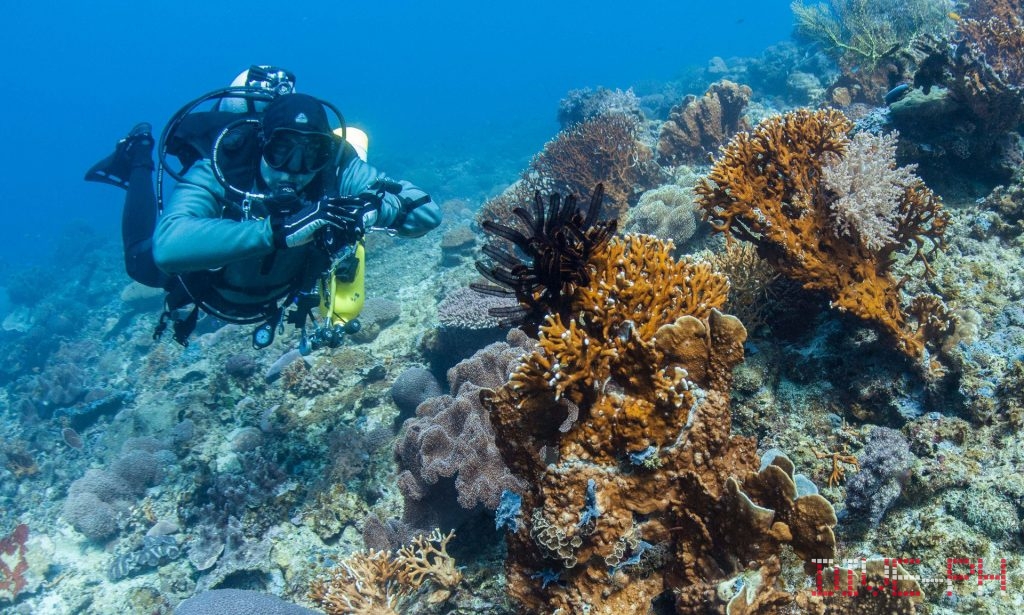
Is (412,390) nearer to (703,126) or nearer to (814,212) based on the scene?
(814,212)

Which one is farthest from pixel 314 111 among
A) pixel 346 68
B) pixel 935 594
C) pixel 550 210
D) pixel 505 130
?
pixel 346 68

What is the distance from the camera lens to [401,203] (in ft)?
17.6

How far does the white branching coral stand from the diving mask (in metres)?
4.34

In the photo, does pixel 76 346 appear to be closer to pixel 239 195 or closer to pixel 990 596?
pixel 239 195

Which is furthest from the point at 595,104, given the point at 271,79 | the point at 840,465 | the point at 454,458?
the point at 840,465

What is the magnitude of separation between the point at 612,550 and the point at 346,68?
131m

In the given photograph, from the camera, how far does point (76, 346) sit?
1585 centimetres

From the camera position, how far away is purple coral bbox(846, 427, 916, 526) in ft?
8.02

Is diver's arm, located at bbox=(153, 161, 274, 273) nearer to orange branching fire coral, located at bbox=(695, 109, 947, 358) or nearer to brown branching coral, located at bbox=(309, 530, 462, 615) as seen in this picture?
brown branching coral, located at bbox=(309, 530, 462, 615)

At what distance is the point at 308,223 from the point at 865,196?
4138 millimetres

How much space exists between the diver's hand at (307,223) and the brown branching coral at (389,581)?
2.65m

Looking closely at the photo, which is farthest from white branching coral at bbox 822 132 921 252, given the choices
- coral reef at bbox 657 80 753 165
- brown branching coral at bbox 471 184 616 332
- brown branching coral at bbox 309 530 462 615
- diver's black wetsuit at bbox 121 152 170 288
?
coral reef at bbox 657 80 753 165

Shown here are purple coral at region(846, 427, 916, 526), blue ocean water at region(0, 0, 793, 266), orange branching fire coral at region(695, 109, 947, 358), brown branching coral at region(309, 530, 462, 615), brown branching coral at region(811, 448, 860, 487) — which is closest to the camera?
purple coral at region(846, 427, 916, 526)

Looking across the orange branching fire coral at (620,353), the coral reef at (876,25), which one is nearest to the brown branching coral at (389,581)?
the orange branching fire coral at (620,353)
